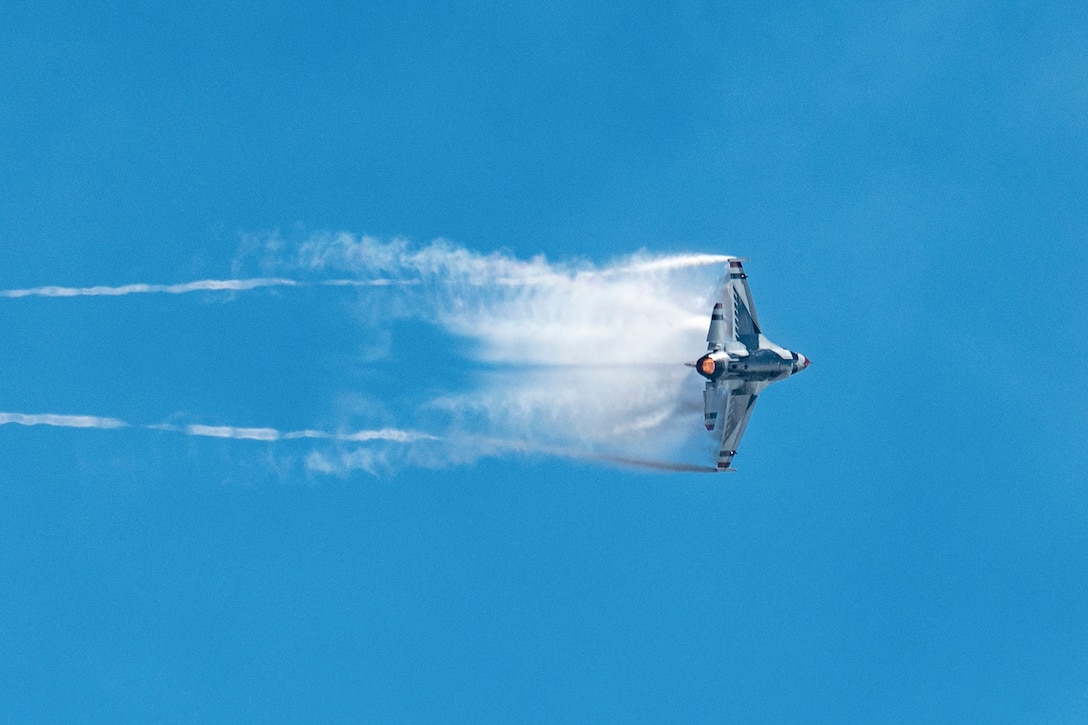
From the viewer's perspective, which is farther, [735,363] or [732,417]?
[732,417]

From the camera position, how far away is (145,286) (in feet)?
220

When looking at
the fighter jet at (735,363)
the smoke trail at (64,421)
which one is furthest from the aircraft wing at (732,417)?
the smoke trail at (64,421)

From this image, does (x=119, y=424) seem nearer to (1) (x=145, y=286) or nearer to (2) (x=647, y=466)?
(1) (x=145, y=286)

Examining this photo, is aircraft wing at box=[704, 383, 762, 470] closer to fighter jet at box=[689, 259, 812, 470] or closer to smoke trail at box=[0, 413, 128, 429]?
fighter jet at box=[689, 259, 812, 470]

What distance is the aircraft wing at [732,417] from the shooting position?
7200 cm

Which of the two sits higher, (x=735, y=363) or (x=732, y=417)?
(x=732, y=417)

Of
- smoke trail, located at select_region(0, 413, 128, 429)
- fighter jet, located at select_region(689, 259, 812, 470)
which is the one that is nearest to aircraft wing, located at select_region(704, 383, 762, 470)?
fighter jet, located at select_region(689, 259, 812, 470)

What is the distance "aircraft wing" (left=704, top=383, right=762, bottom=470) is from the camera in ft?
236

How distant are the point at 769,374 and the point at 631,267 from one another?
828cm

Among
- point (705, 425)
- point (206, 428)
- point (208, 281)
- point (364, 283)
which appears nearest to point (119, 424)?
point (206, 428)

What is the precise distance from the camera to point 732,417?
7256 centimetres

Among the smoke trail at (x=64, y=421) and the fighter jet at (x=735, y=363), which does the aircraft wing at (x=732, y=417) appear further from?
the smoke trail at (x=64, y=421)

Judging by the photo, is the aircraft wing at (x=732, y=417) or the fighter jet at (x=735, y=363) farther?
the aircraft wing at (x=732, y=417)

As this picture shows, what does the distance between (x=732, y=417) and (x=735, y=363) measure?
188 inches
